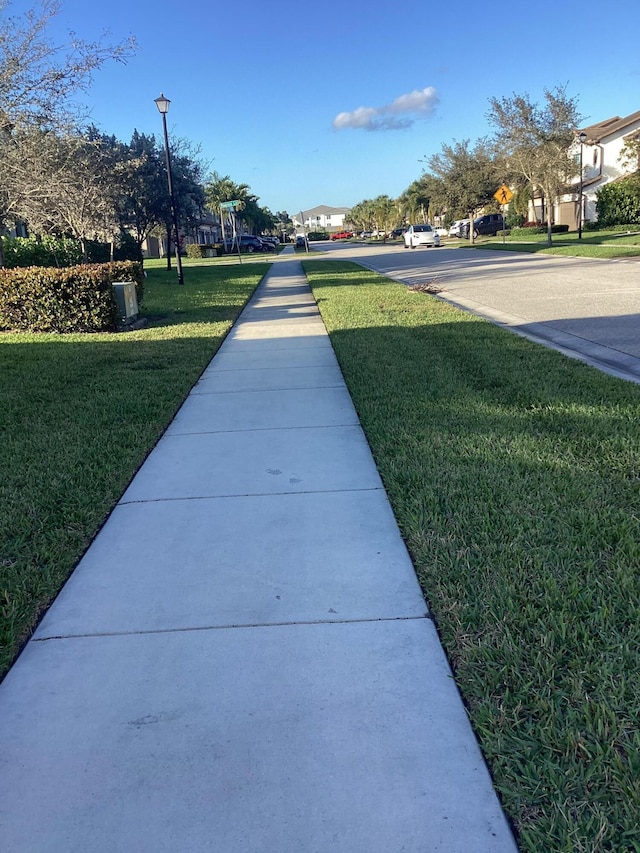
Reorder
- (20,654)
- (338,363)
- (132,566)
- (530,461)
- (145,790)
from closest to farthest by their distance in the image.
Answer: (145,790)
(20,654)
(132,566)
(530,461)
(338,363)

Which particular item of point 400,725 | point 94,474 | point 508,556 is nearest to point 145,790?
point 400,725

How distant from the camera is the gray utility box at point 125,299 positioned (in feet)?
38.7

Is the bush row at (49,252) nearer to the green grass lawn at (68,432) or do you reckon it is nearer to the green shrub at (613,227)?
the green grass lawn at (68,432)

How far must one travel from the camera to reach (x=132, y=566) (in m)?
3.50

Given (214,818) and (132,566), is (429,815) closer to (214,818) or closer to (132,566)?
(214,818)

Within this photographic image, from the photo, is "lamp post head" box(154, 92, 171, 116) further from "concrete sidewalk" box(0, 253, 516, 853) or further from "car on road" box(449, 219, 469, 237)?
"car on road" box(449, 219, 469, 237)

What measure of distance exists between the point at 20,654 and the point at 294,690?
3.97ft

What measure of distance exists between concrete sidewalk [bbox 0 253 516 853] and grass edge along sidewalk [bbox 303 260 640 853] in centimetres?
12

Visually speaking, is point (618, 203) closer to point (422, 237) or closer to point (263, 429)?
point (422, 237)

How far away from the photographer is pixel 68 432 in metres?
5.70

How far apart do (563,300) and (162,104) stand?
13.6m

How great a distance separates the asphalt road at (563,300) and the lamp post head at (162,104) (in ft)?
29.1

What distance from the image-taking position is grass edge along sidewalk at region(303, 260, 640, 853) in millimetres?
2027

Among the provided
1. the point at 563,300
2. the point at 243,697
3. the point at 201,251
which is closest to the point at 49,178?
the point at 563,300
